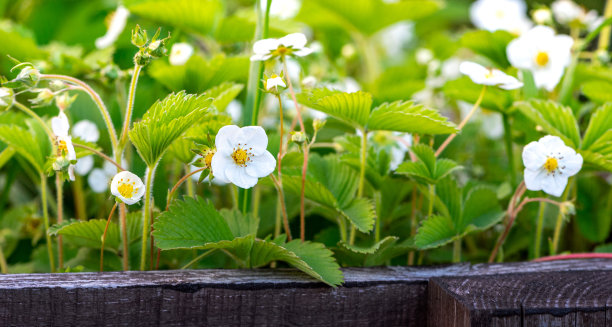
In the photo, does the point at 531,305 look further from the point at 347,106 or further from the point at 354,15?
→ the point at 354,15

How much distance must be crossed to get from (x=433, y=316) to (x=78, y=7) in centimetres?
166

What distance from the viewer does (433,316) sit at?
70 cm

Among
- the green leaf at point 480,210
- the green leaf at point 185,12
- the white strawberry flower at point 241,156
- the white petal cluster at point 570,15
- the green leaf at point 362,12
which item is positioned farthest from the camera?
the green leaf at point 362,12

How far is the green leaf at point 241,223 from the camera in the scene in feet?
2.38

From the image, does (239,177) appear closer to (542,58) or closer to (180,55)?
(180,55)

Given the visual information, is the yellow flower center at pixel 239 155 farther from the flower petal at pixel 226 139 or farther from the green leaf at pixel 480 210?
the green leaf at pixel 480 210

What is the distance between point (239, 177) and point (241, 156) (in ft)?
0.08

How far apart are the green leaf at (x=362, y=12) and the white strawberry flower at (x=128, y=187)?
3.08 ft

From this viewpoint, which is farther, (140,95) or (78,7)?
(78,7)

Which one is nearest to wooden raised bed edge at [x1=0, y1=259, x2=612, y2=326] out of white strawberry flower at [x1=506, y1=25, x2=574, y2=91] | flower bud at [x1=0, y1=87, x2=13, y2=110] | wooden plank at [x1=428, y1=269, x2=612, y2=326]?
wooden plank at [x1=428, y1=269, x2=612, y2=326]

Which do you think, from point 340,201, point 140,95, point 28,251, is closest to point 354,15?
point 140,95

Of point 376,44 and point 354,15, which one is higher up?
point 376,44

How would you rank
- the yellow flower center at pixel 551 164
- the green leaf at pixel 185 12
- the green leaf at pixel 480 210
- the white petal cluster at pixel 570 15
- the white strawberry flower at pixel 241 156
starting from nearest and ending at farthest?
the white strawberry flower at pixel 241 156, the yellow flower center at pixel 551 164, the green leaf at pixel 480 210, the green leaf at pixel 185 12, the white petal cluster at pixel 570 15

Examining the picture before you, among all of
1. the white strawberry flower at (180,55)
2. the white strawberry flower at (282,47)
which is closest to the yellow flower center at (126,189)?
the white strawberry flower at (282,47)
